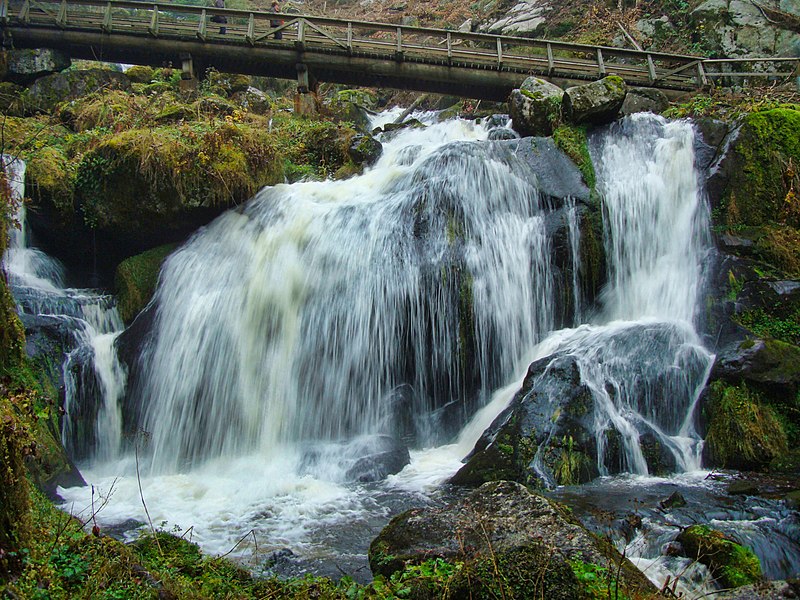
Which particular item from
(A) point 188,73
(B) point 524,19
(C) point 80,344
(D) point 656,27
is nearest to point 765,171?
(C) point 80,344

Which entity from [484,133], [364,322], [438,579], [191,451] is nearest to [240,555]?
[438,579]

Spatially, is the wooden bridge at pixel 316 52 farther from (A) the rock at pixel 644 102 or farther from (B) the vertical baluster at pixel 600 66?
(A) the rock at pixel 644 102

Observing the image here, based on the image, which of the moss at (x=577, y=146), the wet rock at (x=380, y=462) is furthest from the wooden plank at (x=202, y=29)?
the wet rock at (x=380, y=462)

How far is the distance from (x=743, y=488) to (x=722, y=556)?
1.97 metres

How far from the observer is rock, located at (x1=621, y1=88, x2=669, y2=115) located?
1271 centimetres

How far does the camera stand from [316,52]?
51.0 feet

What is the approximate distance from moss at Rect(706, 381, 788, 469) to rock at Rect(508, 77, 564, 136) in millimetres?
6133

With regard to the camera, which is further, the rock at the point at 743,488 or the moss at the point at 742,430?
the moss at the point at 742,430

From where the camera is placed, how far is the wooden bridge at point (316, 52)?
15055mm

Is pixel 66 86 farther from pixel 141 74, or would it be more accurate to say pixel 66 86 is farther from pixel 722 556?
pixel 722 556

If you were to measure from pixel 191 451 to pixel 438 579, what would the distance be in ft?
18.0

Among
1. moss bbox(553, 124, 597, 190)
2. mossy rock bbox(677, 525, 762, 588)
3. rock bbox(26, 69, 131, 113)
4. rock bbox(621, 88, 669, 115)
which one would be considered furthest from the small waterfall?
rock bbox(621, 88, 669, 115)

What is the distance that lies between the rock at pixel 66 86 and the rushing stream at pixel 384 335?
693cm

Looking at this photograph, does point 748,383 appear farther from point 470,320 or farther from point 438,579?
point 438,579
